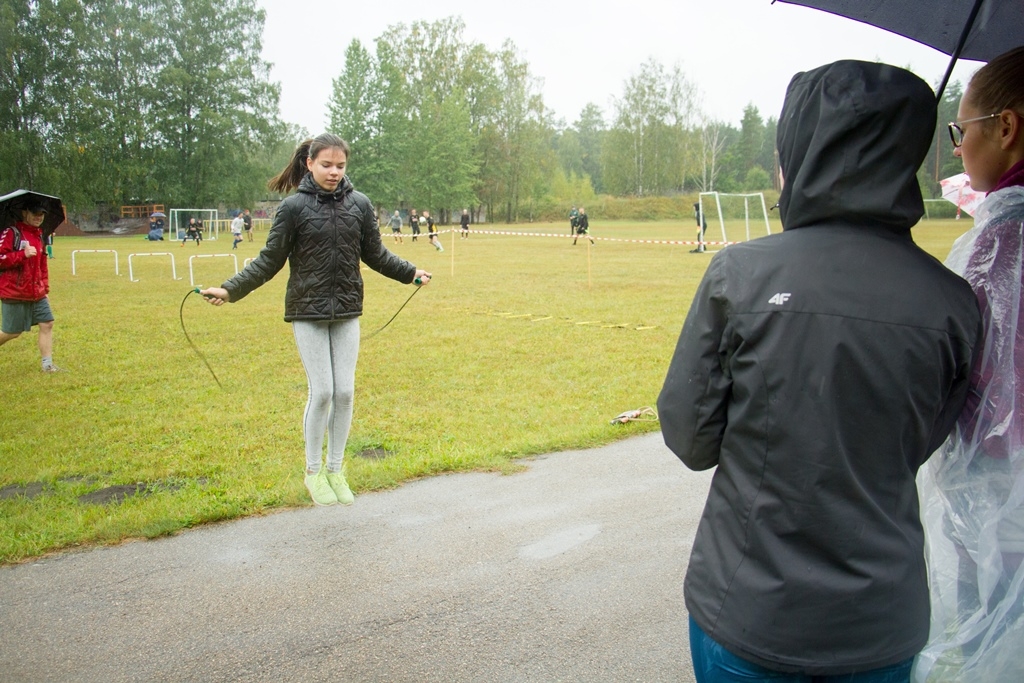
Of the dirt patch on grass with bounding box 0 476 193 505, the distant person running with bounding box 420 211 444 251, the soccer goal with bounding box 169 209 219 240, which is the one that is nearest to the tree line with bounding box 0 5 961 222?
the soccer goal with bounding box 169 209 219 240

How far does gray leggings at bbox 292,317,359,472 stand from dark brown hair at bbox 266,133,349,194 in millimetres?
915

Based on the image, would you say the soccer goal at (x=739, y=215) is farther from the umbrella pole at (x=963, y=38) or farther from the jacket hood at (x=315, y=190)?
the umbrella pole at (x=963, y=38)

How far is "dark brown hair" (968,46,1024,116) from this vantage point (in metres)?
1.96

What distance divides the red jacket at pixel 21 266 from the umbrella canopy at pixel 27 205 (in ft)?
0.29

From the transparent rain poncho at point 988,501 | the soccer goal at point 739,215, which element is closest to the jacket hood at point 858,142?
the transparent rain poncho at point 988,501

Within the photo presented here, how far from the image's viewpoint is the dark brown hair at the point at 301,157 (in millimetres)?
4551

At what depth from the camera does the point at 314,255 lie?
460 centimetres

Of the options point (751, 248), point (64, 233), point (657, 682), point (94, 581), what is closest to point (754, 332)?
point (751, 248)

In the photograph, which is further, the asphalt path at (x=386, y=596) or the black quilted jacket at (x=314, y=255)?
the black quilted jacket at (x=314, y=255)

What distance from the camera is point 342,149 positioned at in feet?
15.2

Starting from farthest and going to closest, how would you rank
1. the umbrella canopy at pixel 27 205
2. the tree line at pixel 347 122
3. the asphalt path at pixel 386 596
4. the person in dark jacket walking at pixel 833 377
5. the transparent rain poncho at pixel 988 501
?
the tree line at pixel 347 122 → the umbrella canopy at pixel 27 205 → the asphalt path at pixel 386 596 → the transparent rain poncho at pixel 988 501 → the person in dark jacket walking at pixel 833 377

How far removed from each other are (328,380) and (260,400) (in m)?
3.19

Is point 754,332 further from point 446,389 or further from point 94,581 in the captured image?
point 446,389

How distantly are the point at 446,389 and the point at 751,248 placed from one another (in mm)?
6501
